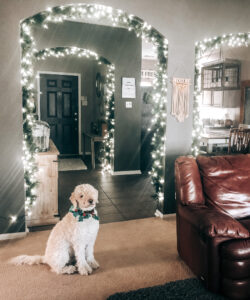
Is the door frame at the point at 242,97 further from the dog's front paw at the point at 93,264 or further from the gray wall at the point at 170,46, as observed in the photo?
the dog's front paw at the point at 93,264

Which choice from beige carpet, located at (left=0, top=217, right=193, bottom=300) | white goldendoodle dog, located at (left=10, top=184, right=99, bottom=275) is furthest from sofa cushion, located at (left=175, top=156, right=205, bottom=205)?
white goldendoodle dog, located at (left=10, top=184, right=99, bottom=275)

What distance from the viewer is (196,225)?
7.60ft

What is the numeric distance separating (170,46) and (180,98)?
0.66 m

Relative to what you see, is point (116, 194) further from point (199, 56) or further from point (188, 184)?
point (199, 56)

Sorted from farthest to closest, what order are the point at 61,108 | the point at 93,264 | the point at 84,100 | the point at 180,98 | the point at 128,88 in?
the point at 84,100 < the point at 61,108 < the point at 128,88 < the point at 180,98 < the point at 93,264

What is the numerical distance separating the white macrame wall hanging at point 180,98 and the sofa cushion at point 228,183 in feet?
3.78

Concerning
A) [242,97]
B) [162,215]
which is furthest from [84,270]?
[242,97]

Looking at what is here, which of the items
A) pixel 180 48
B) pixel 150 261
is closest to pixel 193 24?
pixel 180 48

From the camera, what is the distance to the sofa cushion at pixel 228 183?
2.63 metres

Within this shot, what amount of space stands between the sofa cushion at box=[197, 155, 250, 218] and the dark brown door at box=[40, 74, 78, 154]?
5752 mm

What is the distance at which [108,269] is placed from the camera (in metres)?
2.62

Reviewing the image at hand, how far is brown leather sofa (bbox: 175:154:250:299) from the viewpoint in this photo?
2.14 meters

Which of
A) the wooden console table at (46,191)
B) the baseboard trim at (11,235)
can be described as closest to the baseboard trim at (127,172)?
the wooden console table at (46,191)

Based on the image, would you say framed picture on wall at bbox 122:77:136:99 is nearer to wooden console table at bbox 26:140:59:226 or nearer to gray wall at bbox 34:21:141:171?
gray wall at bbox 34:21:141:171
